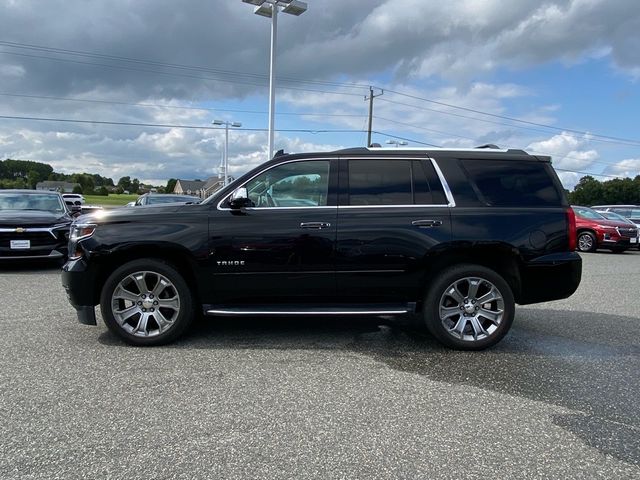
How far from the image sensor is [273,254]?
15.3 ft

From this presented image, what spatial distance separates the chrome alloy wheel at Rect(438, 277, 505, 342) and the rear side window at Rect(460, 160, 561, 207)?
2.85 feet

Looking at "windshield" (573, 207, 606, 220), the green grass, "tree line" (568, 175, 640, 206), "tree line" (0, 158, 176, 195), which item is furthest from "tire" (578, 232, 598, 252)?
"tree line" (0, 158, 176, 195)

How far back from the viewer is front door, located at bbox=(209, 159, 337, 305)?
4.67 meters

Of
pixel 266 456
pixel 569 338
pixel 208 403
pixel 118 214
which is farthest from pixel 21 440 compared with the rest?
pixel 569 338

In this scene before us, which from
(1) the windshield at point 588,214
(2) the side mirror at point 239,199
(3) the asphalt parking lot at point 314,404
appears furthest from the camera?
(1) the windshield at point 588,214

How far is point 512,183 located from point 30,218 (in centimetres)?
896

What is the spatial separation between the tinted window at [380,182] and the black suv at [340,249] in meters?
0.01

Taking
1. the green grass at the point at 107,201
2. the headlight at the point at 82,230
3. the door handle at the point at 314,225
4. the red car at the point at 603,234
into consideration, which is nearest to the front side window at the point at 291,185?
the door handle at the point at 314,225

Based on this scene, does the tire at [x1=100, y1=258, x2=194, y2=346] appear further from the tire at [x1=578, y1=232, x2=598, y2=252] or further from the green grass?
the green grass

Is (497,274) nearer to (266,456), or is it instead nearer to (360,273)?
(360,273)

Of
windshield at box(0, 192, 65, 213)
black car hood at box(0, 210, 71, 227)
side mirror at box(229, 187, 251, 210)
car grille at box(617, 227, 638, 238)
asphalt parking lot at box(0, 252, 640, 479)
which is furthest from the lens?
car grille at box(617, 227, 638, 238)

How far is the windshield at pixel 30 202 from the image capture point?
10.6m

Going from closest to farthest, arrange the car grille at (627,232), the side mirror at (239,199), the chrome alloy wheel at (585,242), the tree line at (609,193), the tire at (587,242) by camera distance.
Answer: the side mirror at (239,199) → the car grille at (627,232) → the tire at (587,242) → the chrome alloy wheel at (585,242) → the tree line at (609,193)

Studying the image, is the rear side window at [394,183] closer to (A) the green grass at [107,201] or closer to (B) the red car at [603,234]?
(B) the red car at [603,234]
